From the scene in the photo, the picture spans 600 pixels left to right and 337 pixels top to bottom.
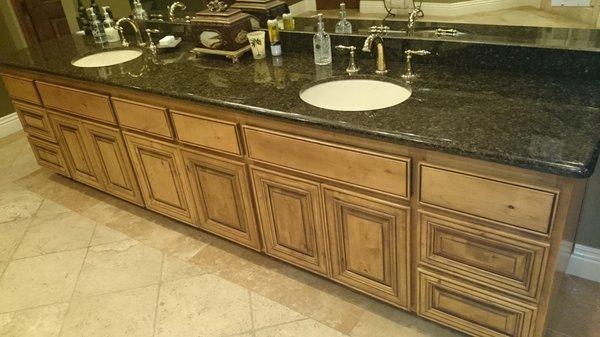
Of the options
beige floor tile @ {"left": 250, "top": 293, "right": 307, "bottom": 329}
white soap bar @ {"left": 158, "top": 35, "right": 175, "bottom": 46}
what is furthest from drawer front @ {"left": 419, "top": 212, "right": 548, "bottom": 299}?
white soap bar @ {"left": 158, "top": 35, "right": 175, "bottom": 46}

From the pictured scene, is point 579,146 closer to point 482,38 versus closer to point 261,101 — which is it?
point 482,38

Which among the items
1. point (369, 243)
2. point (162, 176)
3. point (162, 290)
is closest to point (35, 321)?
point (162, 290)

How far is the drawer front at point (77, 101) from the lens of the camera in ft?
6.81

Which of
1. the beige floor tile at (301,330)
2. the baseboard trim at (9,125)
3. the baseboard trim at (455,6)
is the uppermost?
the baseboard trim at (455,6)

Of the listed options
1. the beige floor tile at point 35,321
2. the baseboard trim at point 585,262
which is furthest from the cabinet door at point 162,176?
the baseboard trim at point 585,262

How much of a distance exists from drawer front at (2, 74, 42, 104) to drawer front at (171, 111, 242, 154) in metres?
1.09

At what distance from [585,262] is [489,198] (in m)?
0.86

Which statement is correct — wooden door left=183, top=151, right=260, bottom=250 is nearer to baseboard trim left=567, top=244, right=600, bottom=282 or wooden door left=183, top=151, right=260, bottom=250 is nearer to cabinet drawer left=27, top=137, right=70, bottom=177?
cabinet drawer left=27, top=137, right=70, bottom=177

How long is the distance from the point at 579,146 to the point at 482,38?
614mm

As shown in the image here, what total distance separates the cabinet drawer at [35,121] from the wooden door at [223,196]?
1.10 metres

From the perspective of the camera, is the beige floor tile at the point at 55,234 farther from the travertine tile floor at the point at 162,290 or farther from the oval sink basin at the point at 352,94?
the oval sink basin at the point at 352,94

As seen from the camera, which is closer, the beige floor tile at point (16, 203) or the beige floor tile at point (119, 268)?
the beige floor tile at point (119, 268)

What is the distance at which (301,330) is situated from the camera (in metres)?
1.65

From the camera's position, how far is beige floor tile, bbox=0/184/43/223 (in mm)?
2550
